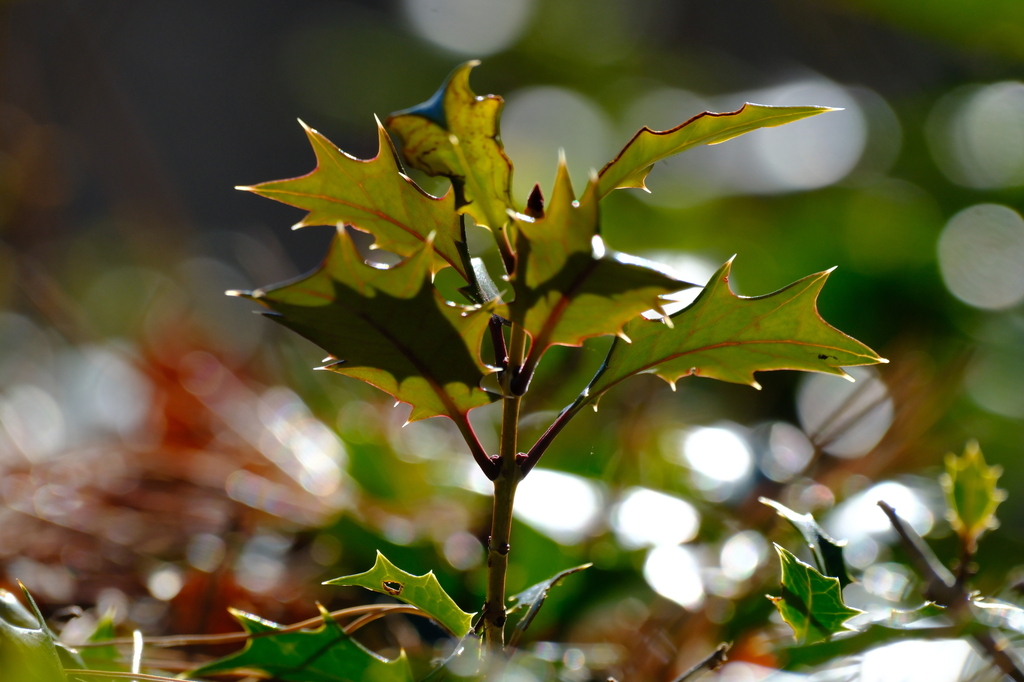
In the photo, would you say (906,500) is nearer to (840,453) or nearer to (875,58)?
(840,453)

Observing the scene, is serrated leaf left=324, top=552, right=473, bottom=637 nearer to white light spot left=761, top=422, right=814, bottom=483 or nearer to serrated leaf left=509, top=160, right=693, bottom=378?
serrated leaf left=509, top=160, right=693, bottom=378

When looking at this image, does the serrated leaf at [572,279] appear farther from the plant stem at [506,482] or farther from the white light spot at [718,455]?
the white light spot at [718,455]

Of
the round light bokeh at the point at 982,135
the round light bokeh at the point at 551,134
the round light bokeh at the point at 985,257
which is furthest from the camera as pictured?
the round light bokeh at the point at 551,134

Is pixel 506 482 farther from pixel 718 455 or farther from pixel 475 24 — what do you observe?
pixel 475 24

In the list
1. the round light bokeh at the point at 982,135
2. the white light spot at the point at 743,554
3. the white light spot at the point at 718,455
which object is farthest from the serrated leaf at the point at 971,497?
the round light bokeh at the point at 982,135

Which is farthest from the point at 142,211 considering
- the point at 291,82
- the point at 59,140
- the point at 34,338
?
the point at 291,82

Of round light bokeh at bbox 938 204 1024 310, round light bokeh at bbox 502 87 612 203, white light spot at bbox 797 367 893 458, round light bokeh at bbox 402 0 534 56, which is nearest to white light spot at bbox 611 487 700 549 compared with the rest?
white light spot at bbox 797 367 893 458
